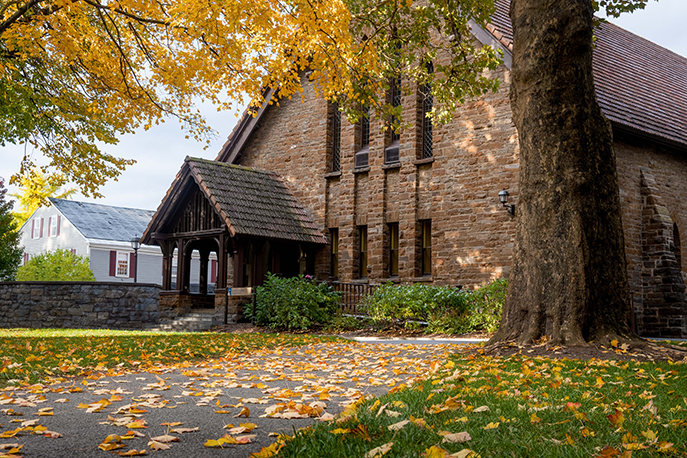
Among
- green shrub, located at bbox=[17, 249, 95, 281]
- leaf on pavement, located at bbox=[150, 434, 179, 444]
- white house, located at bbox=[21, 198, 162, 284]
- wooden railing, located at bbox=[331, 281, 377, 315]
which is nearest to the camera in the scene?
leaf on pavement, located at bbox=[150, 434, 179, 444]

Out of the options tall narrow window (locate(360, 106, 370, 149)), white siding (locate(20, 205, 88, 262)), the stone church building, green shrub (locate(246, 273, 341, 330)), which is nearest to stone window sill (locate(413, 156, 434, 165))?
the stone church building

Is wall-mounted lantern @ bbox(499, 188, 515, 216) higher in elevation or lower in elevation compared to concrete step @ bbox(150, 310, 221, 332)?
higher

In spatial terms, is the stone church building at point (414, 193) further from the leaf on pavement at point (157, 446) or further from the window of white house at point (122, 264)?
the window of white house at point (122, 264)

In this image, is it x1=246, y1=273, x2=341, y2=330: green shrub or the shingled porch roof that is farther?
the shingled porch roof

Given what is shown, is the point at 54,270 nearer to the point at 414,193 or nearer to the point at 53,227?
the point at 53,227

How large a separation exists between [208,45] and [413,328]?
26.1 ft

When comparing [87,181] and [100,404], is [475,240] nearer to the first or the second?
[87,181]

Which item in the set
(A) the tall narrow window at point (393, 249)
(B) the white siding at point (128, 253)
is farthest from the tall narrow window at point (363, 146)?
(B) the white siding at point (128, 253)

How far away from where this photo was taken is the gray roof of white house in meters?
42.1

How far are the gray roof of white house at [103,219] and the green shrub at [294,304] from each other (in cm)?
2648

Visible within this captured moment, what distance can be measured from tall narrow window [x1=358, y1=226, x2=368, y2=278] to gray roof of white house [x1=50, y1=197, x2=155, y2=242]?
25.0 metres

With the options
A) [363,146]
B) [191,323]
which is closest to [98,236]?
[191,323]

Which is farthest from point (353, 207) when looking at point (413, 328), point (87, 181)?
point (87, 181)

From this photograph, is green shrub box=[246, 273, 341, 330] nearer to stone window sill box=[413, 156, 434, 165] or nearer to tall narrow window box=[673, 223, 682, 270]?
stone window sill box=[413, 156, 434, 165]
